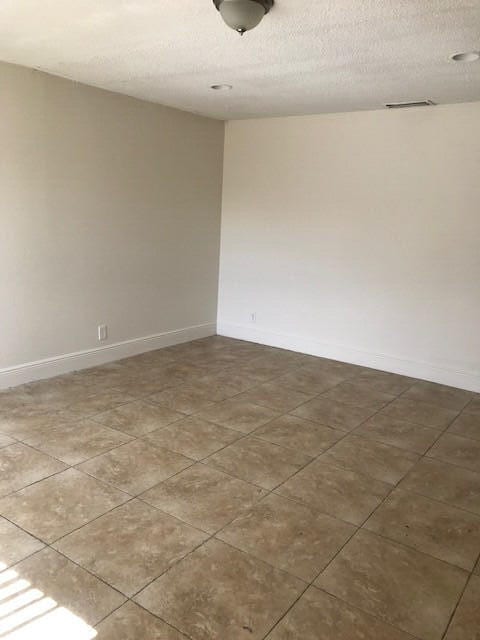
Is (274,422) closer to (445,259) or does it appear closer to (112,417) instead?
(112,417)

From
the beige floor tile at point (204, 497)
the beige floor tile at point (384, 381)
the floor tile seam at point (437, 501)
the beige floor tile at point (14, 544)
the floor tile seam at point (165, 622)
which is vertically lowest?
the beige floor tile at point (384, 381)

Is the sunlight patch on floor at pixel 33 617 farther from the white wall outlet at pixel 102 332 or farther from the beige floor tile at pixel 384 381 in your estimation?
the beige floor tile at pixel 384 381

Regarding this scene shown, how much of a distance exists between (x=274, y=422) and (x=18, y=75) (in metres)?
2.96

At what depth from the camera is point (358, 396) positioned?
4109 mm

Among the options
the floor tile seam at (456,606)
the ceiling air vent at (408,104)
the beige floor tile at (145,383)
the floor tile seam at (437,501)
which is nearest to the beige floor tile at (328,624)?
the floor tile seam at (456,606)

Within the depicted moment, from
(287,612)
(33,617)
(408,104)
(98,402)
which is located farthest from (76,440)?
(408,104)

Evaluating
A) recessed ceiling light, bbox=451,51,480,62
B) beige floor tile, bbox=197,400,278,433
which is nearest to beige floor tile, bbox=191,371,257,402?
beige floor tile, bbox=197,400,278,433

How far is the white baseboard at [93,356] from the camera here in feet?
12.8

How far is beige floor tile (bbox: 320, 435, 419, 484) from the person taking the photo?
2912 millimetres

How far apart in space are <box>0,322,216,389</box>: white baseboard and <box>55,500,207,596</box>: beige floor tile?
1904 millimetres

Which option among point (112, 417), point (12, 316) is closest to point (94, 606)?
point (112, 417)

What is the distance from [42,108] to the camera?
147 inches

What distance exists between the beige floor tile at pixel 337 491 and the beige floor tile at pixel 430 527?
0.22ft

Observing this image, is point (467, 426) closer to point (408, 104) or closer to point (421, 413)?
point (421, 413)
